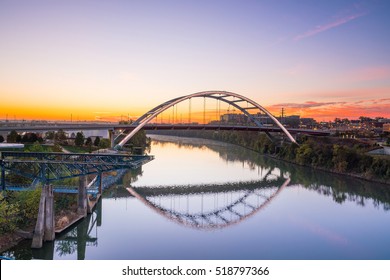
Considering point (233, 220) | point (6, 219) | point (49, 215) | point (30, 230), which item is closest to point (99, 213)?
point (30, 230)

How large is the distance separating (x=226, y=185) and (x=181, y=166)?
11.3 metres

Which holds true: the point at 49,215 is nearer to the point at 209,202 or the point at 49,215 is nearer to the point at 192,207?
the point at 192,207

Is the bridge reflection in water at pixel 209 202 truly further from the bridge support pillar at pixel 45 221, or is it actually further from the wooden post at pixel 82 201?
the bridge support pillar at pixel 45 221

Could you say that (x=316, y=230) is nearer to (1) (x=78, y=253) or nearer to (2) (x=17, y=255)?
(1) (x=78, y=253)

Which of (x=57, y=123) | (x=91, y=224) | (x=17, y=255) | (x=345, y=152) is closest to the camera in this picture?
(x=17, y=255)

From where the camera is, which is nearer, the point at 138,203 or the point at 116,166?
the point at 116,166

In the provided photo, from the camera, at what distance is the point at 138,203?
23.3 m

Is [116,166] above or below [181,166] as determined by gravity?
above

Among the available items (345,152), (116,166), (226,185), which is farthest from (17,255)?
(345,152)

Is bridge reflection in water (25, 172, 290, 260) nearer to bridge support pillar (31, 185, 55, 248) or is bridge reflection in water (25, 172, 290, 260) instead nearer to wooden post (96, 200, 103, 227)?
wooden post (96, 200, 103, 227)

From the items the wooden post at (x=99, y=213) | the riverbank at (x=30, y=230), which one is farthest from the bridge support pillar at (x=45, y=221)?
the wooden post at (x=99, y=213)

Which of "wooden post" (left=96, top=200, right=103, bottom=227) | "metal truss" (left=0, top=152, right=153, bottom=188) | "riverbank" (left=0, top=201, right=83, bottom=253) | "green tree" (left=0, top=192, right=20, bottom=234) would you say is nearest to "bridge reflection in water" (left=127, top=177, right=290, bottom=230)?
"wooden post" (left=96, top=200, right=103, bottom=227)

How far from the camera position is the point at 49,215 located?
14.7 meters

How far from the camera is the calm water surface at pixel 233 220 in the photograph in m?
15.3
